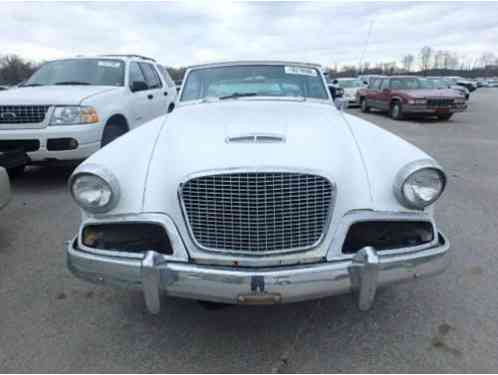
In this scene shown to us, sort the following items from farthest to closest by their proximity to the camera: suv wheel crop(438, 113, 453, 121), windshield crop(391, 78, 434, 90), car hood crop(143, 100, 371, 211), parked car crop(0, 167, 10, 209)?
windshield crop(391, 78, 434, 90) < suv wheel crop(438, 113, 453, 121) < parked car crop(0, 167, 10, 209) < car hood crop(143, 100, 371, 211)

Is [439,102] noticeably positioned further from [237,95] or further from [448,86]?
[237,95]

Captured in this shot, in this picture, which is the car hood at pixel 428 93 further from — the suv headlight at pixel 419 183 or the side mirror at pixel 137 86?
the suv headlight at pixel 419 183

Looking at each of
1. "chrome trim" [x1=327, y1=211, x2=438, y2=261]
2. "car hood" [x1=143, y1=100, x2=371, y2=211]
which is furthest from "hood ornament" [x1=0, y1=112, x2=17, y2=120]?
"chrome trim" [x1=327, y1=211, x2=438, y2=261]

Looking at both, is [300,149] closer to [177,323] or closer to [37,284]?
[177,323]

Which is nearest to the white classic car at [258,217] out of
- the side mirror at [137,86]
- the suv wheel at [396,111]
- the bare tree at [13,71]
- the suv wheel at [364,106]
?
the side mirror at [137,86]

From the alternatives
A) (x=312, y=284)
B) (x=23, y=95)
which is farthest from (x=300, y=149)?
(x=23, y=95)

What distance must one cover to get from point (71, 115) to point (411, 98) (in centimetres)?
1245

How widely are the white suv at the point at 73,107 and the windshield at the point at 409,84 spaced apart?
1187 centimetres

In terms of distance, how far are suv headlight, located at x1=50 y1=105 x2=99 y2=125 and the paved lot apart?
2099mm

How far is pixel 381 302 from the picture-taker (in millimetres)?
2719

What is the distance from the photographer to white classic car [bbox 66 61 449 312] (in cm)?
195

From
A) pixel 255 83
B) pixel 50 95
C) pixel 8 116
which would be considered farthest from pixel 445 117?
pixel 8 116

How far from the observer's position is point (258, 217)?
2.00 m

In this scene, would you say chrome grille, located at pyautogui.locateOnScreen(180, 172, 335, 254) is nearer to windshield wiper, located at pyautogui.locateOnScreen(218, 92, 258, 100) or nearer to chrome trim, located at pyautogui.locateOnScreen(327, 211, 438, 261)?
chrome trim, located at pyautogui.locateOnScreen(327, 211, 438, 261)
